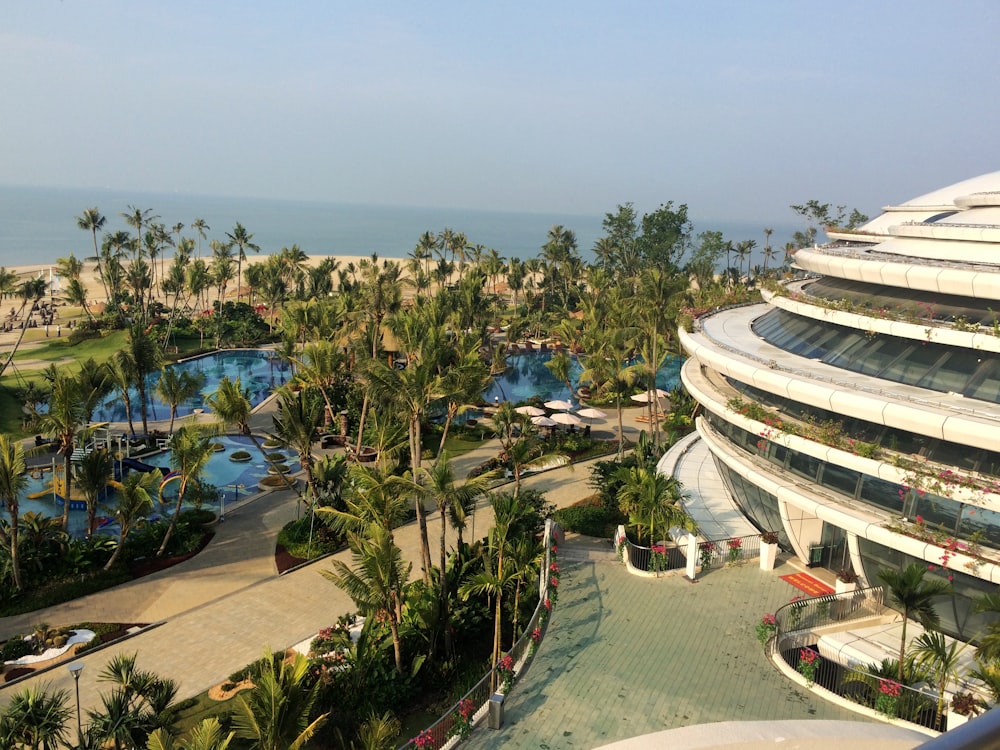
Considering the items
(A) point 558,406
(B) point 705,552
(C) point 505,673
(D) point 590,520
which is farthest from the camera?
(A) point 558,406

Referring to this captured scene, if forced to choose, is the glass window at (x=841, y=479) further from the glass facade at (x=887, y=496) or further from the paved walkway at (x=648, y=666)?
the paved walkway at (x=648, y=666)

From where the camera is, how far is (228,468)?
157 ft

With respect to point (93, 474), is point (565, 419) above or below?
below

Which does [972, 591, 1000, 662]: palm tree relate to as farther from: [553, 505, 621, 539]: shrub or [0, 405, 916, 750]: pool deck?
[553, 505, 621, 539]: shrub

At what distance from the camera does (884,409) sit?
74.9ft

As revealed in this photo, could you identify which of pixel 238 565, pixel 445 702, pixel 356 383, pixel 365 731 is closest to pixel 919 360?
pixel 445 702

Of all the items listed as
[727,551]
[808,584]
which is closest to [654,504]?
[727,551]

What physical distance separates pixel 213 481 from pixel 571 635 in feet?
95.2

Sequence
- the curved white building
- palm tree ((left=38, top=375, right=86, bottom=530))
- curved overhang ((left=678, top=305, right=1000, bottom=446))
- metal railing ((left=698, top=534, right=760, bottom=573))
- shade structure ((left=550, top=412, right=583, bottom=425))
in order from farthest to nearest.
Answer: shade structure ((left=550, top=412, right=583, bottom=425))
palm tree ((left=38, top=375, right=86, bottom=530))
metal railing ((left=698, top=534, right=760, bottom=573))
the curved white building
curved overhang ((left=678, top=305, right=1000, bottom=446))

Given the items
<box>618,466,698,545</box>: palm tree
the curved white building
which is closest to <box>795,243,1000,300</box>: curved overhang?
the curved white building

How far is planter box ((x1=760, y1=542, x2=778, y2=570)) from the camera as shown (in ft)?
94.7

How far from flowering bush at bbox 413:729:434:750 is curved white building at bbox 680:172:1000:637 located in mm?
14777

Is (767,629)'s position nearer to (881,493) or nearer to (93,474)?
(881,493)

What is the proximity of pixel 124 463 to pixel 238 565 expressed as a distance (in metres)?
15.4
